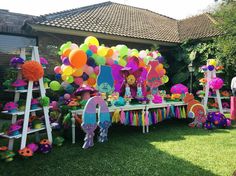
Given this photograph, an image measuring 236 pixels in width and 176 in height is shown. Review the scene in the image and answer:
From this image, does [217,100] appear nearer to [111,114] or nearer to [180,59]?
[111,114]

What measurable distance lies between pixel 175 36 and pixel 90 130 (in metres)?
11.2

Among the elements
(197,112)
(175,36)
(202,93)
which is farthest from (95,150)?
(175,36)

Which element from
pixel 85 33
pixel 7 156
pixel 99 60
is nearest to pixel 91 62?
pixel 99 60

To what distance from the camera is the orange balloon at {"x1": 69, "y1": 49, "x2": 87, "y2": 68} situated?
19.6 feet

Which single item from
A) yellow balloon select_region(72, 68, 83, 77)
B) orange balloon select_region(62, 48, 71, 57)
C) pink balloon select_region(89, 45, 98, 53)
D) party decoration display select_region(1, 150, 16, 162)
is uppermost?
pink balloon select_region(89, 45, 98, 53)

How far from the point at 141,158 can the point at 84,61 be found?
9.48 ft

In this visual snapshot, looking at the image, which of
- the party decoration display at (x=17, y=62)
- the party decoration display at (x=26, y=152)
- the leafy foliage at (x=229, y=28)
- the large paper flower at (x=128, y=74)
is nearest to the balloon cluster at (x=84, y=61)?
the large paper flower at (x=128, y=74)

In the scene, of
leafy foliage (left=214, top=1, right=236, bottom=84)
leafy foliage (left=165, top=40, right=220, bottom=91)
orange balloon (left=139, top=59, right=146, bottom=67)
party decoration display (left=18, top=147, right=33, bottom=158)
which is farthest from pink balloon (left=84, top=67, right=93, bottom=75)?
leafy foliage (left=165, top=40, right=220, bottom=91)

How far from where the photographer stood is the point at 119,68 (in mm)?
7227

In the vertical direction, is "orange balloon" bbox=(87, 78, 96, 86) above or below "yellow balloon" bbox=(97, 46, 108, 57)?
below

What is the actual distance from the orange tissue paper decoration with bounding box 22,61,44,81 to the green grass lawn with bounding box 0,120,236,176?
1.52m

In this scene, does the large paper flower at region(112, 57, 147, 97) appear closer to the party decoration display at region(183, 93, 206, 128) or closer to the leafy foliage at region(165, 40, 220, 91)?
the party decoration display at region(183, 93, 206, 128)

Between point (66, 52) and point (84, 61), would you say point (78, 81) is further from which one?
point (66, 52)

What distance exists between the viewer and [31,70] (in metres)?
4.63
